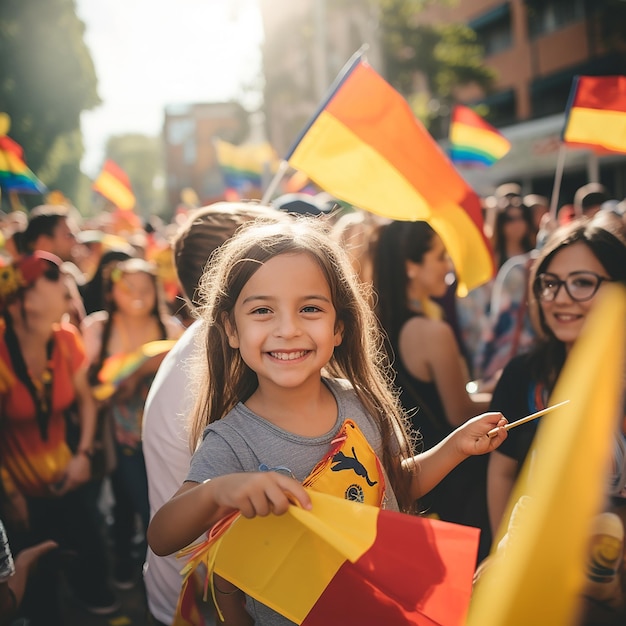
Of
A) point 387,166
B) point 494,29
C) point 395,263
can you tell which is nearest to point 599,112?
point 387,166

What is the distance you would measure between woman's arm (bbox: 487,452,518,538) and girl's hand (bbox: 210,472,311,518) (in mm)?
1228

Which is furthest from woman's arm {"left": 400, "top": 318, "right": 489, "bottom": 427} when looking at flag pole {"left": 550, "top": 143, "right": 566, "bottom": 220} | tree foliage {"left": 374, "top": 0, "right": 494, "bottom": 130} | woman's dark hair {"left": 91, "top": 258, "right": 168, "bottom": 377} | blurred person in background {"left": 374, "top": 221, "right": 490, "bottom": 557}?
tree foliage {"left": 374, "top": 0, "right": 494, "bottom": 130}

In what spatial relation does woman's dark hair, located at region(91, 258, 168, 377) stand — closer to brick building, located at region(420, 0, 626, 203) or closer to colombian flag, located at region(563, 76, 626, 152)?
colombian flag, located at region(563, 76, 626, 152)

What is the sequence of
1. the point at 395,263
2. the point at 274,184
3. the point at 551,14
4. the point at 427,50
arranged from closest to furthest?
the point at 395,263
the point at 274,184
the point at 551,14
the point at 427,50

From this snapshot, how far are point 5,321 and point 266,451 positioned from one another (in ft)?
7.43

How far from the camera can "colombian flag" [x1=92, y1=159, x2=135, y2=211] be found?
9.95 metres

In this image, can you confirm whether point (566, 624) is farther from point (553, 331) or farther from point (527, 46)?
point (527, 46)

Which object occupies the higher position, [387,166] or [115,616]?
[387,166]

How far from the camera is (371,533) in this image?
1257mm

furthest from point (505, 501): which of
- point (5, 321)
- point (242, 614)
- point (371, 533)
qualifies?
point (5, 321)

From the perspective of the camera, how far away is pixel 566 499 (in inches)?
32.1

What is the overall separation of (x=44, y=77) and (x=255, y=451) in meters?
30.3

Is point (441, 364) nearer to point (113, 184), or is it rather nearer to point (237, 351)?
point (237, 351)

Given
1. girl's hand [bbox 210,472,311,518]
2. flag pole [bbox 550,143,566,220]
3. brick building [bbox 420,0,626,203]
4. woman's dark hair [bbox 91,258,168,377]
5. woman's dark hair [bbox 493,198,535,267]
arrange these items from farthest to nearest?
brick building [bbox 420,0,626,203] → woman's dark hair [bbox 493,198,535,267] → flag pole [bbox 550,143,566,220] → woman's dark hair [bbox 91,258,168,377] → girl's hand [bbox 210,472,311,518]
